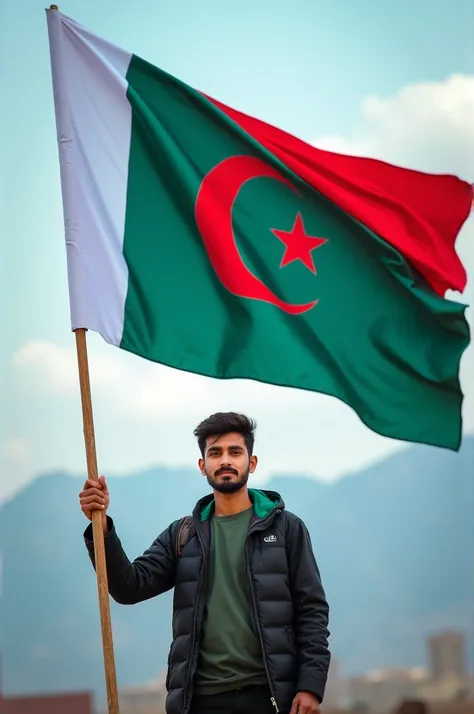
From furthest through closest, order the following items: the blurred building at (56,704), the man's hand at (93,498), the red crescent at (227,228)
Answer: the blurred building at (56,704) → the red crescent at (227,228) → the man's hand at (93,498)

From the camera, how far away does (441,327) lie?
391 centimetres

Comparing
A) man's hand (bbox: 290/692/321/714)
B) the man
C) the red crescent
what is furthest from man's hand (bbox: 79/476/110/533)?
the red crescent

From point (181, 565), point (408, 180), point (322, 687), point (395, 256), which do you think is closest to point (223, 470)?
point (181, 565)

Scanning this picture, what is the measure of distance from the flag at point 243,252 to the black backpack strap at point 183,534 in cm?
52

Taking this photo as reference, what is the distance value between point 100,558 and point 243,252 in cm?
121

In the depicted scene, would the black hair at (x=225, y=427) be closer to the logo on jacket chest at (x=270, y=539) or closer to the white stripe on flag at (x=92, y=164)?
the logo on jacket chest at (x=270, y=539)

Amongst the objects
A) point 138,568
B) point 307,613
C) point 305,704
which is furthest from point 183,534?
point 305,704

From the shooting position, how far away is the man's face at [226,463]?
10.5 feet

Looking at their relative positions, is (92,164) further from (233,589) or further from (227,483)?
(233,589)

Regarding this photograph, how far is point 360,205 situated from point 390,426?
2.54 feet

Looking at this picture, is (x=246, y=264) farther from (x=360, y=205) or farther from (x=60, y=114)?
(x=60, y=114)

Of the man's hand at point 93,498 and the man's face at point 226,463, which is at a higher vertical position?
the man's face at point 226,463

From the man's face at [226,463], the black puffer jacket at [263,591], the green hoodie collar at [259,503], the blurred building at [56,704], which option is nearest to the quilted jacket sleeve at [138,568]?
the black puffer jacket at [263,591]

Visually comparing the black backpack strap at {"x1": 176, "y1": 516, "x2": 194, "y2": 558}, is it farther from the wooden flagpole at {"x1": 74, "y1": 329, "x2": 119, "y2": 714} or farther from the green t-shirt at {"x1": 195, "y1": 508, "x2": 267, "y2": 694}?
the wooden flagpole at {"x1": 74, "y1": 329, "x2": 119, "y2": 714}
